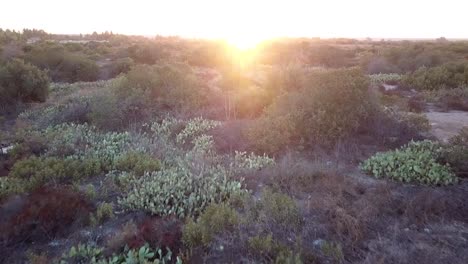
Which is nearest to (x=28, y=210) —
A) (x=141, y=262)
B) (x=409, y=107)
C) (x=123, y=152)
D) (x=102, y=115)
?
(x=141, y=262)

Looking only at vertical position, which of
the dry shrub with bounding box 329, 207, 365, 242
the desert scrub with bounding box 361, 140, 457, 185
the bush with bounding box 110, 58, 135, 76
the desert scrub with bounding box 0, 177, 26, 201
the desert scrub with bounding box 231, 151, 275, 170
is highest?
A: the desert scrub with bounding box 361, 140, 457, 185

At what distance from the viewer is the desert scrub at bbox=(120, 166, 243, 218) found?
553 cm

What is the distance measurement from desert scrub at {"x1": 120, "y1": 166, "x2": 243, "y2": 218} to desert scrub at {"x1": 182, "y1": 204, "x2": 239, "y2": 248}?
0.37 m

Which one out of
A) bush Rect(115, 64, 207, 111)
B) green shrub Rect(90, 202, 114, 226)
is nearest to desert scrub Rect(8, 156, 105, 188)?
green shrub Rect(90, 202, 114, 226)

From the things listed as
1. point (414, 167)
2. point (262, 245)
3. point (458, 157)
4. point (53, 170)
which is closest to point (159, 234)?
point (262, 245)

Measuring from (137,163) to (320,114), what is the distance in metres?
3.66

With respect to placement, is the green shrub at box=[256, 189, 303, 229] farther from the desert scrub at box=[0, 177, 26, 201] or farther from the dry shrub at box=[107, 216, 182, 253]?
the desert scrub at box=[0, 177, 26, 201]

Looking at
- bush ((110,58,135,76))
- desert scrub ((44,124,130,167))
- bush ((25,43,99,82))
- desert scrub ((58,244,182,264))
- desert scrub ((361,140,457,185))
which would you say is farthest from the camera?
bush ((110,58,135,76))

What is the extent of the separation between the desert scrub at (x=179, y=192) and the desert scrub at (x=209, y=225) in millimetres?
367

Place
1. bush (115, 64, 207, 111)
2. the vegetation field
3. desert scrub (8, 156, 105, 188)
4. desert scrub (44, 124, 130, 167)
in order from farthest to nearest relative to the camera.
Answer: bush (115, 64, 207, 111), desert scrub (44, 124, 130, 167), desert scrub (8, 156, 105, 188), the vegetation field

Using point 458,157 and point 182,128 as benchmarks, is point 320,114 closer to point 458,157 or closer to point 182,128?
point 458,157

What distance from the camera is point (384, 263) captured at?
4.21 metres

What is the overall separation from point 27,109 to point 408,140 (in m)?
11.1

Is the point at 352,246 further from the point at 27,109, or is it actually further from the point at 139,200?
the point at 27,109
